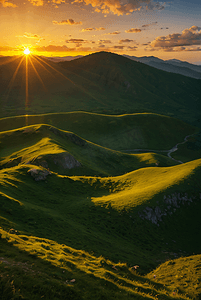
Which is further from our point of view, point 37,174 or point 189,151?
point 189,151

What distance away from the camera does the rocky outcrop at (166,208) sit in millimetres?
43178

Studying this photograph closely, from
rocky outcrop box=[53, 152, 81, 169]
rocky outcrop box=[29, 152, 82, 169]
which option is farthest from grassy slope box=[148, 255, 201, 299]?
rocky outcrop box=[53, 152, 81, 169]

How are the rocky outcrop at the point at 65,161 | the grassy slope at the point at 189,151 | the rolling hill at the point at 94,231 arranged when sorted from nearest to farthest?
the rolling hill at the point at 94,231 < the rocky outcrop at the point at 65,161 < the grassy slope at the point at 189,151

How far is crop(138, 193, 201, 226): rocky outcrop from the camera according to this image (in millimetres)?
43178

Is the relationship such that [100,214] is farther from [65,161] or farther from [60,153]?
[60,153]

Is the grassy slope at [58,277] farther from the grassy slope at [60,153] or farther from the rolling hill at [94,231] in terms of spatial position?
the grassy slope at [60,153]

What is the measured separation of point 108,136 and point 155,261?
501 ft

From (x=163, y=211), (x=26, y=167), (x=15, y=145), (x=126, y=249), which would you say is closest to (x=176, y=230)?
(x=163, y=211)

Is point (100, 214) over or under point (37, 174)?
under

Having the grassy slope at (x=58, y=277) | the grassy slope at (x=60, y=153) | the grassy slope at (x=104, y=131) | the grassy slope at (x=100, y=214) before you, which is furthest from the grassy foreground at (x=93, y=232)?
the grassy slope at (x=104, y=131)

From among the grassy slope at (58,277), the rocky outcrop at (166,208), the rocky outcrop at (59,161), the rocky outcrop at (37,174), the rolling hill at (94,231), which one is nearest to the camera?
the grassy slope at (58,277)

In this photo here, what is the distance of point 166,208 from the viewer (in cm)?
4506

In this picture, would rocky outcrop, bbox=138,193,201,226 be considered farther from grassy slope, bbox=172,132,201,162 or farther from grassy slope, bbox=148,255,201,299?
grassy slope, bbox=172,132,201,162

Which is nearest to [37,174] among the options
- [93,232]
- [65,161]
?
[93,232]
